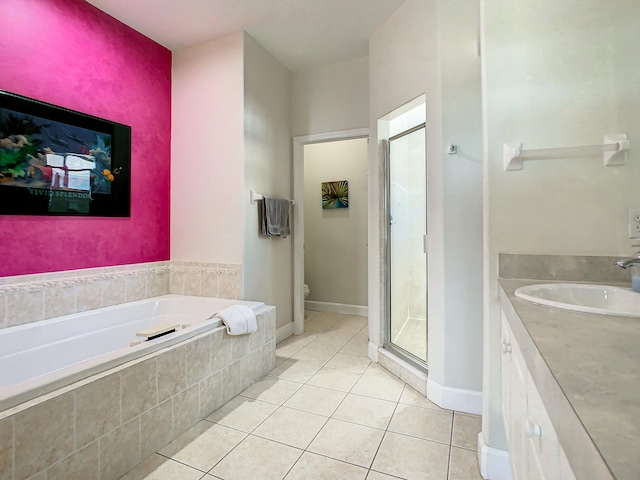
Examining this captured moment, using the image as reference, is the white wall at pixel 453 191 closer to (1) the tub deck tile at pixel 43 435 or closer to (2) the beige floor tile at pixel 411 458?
(2) the beige floor tile at pixel 411 458

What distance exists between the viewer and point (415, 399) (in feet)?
6.88

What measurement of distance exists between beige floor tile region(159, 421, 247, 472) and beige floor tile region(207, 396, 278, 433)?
52mm

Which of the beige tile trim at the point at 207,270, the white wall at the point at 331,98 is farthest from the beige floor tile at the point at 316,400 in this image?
the white wall at the point at 331,98

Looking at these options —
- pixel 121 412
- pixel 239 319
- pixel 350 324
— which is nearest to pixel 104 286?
pixel 239 319

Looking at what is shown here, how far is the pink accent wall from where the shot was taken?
6.28 ft

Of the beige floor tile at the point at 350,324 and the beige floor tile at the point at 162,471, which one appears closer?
the beige floor tile at the point at 162,471

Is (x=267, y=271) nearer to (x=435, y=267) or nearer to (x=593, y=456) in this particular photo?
(x=435, y=267)

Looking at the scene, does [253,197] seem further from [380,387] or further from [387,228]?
[380,387]

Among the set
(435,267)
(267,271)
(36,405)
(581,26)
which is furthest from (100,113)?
(581,26)

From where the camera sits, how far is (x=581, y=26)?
1314mm

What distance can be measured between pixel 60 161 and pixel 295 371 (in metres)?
2.27

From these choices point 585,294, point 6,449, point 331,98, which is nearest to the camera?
point 6,449

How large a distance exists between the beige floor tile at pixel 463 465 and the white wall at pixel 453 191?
431mm

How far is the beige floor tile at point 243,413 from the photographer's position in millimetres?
1830
